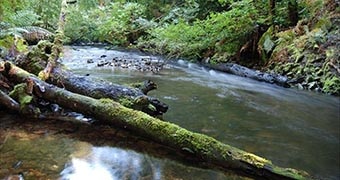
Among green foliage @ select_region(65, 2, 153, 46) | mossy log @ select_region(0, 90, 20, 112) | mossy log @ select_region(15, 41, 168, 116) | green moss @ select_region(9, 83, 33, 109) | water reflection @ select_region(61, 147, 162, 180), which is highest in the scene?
green foliage @ select_region(65, 2, 153, 46)

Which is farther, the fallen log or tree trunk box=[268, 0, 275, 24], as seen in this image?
tree trunk box=[268, 0, 275, 24]

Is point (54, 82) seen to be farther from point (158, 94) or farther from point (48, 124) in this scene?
point (158, 94)

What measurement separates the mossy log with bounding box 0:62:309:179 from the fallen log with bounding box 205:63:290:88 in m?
6.48

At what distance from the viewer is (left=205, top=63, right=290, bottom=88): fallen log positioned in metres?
9.58

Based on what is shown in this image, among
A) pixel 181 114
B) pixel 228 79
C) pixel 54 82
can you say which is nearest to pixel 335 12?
pixel 228 79

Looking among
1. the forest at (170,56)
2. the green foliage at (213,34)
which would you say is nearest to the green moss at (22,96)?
the forest at (170,56)

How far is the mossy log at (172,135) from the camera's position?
10.3 ft

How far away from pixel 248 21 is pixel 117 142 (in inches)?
387

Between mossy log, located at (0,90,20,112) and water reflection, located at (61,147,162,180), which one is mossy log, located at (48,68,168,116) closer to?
mossy log, located at (0,90,20,112)

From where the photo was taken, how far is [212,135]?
4.62 metres

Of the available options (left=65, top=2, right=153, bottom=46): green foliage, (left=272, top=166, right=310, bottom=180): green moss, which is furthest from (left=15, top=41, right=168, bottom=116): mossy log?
(left=65, top=2, right=153, bottom=46): green foliage

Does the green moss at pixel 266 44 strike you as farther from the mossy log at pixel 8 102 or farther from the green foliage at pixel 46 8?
the green foliage at pixel 46 8

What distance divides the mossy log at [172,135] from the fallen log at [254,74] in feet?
21.3

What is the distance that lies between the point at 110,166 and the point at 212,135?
1788mm
